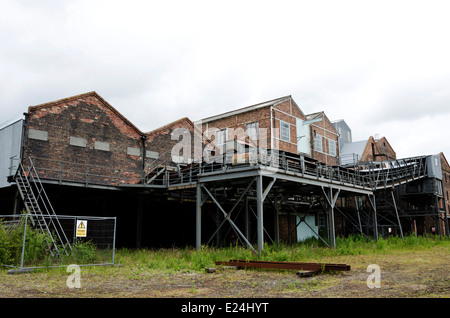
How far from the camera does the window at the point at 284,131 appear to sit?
28.4m

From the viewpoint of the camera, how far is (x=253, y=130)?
28.8 meters

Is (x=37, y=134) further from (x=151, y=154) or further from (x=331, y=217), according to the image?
(x=331, y=217)

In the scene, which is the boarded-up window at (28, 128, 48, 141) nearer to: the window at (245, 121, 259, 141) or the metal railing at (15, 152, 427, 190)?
the metal railing at (15, 152, 427, 190)

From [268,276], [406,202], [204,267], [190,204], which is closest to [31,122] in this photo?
[190,204]

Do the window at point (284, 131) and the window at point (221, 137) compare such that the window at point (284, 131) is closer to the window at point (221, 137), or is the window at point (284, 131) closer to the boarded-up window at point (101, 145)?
the window at point (221, 137)

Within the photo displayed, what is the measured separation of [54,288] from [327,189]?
15524mm

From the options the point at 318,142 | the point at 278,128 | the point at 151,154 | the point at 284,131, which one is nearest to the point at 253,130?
the point at 278,128

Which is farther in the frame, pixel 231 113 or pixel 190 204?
pixel 231 113

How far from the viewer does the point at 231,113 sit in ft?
100

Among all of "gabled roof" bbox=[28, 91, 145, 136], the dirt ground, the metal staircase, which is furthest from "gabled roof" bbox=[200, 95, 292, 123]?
the dirt ground

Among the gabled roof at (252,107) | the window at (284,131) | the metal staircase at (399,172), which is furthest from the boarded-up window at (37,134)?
the metal staircase at (399,172)

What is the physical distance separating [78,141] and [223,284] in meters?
14.3

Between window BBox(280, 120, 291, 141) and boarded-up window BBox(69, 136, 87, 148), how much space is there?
561 inches
